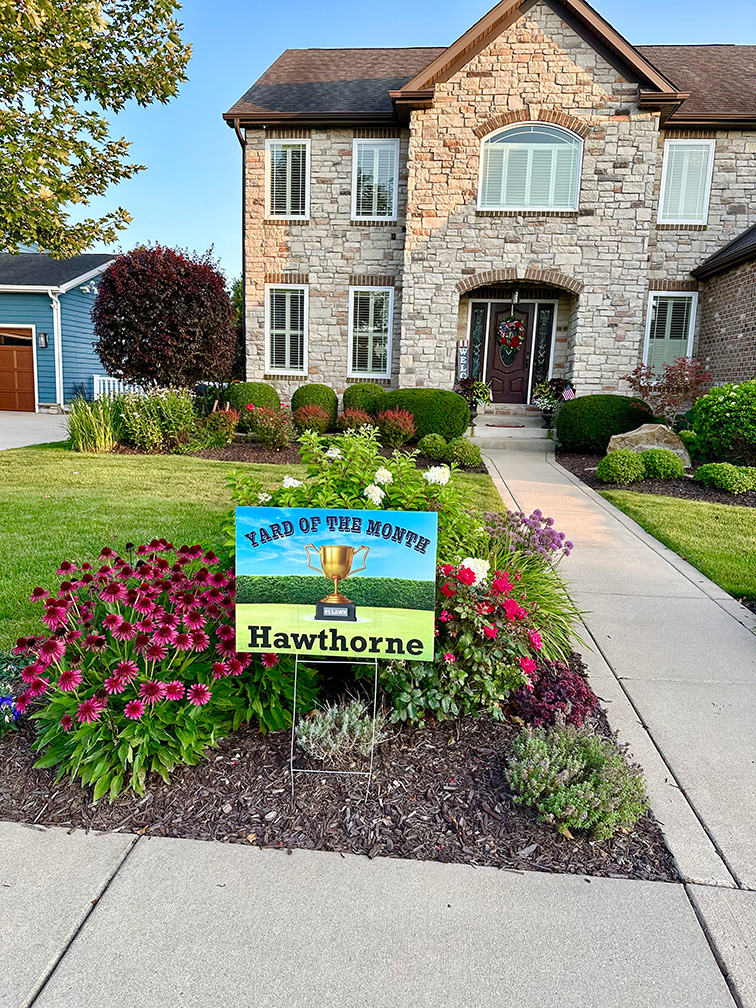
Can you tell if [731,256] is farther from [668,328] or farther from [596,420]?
[596,420]

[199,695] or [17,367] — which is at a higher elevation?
[17,367]

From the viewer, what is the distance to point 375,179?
15000 mm

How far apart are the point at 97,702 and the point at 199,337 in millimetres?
10803

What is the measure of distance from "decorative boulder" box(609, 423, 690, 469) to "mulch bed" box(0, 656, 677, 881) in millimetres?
9503

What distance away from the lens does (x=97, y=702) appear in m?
2.40

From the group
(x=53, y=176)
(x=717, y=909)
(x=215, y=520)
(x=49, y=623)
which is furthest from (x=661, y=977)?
(x=53, y=176)

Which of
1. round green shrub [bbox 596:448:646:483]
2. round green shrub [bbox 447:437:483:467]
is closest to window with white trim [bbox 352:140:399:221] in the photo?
round green shrub [bbox 447:437:483:467]

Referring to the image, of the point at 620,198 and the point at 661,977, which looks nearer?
the point at 661,977

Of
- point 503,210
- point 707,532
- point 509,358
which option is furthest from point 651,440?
point 503,210

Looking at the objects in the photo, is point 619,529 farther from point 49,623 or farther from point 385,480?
point 49,623

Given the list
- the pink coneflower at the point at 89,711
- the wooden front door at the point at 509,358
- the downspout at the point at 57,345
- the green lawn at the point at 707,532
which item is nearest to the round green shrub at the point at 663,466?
the green lawn at the point at 707,532

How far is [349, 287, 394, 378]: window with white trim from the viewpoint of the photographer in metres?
15.3

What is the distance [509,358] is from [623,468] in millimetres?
6916

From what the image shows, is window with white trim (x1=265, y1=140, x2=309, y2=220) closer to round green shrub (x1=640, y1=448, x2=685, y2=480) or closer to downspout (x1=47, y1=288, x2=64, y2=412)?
downspout (x1=47, y1=288, x2=64, y2=412)
